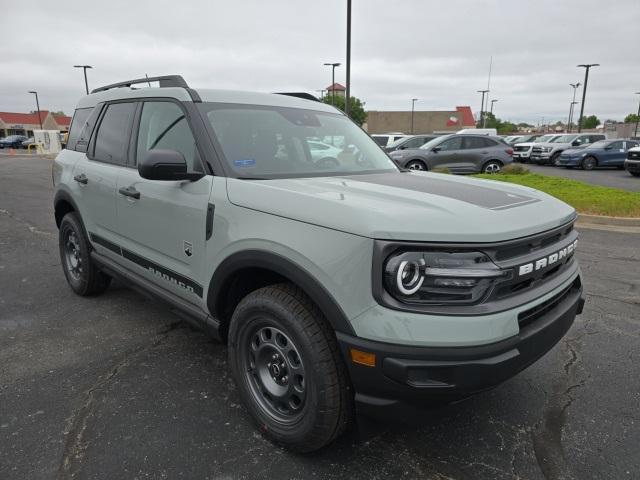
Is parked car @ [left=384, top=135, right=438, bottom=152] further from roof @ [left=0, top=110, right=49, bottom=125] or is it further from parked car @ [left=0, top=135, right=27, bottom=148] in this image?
roof @ [left=0, top=110, right=49, bottom=125]

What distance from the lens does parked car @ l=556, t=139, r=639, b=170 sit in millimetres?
21641

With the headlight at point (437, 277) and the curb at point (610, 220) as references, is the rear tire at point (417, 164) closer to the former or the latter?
the curb at point (610, 220)

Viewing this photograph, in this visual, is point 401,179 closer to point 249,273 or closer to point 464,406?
point 249,273

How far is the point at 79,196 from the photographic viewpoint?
13.7ft

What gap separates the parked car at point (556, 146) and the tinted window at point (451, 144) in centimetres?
1175

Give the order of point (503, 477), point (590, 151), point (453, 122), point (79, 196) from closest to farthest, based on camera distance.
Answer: point (503, 477)
point (79, 196)
point (590, 151)
point (453, 122)

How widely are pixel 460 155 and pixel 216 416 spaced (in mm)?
14310

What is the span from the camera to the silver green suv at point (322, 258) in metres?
1.90

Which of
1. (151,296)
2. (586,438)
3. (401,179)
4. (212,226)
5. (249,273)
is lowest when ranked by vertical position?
(586,438)

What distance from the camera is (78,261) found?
4578mm

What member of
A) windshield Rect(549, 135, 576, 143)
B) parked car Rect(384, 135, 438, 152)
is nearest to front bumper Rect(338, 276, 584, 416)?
parked car Rect(384, 135, 438, 152)

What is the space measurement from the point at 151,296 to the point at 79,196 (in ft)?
4.91

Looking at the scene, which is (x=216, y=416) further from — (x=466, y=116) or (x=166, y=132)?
(x=466, y=116)

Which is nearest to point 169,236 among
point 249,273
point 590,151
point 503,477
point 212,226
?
point 212,226
